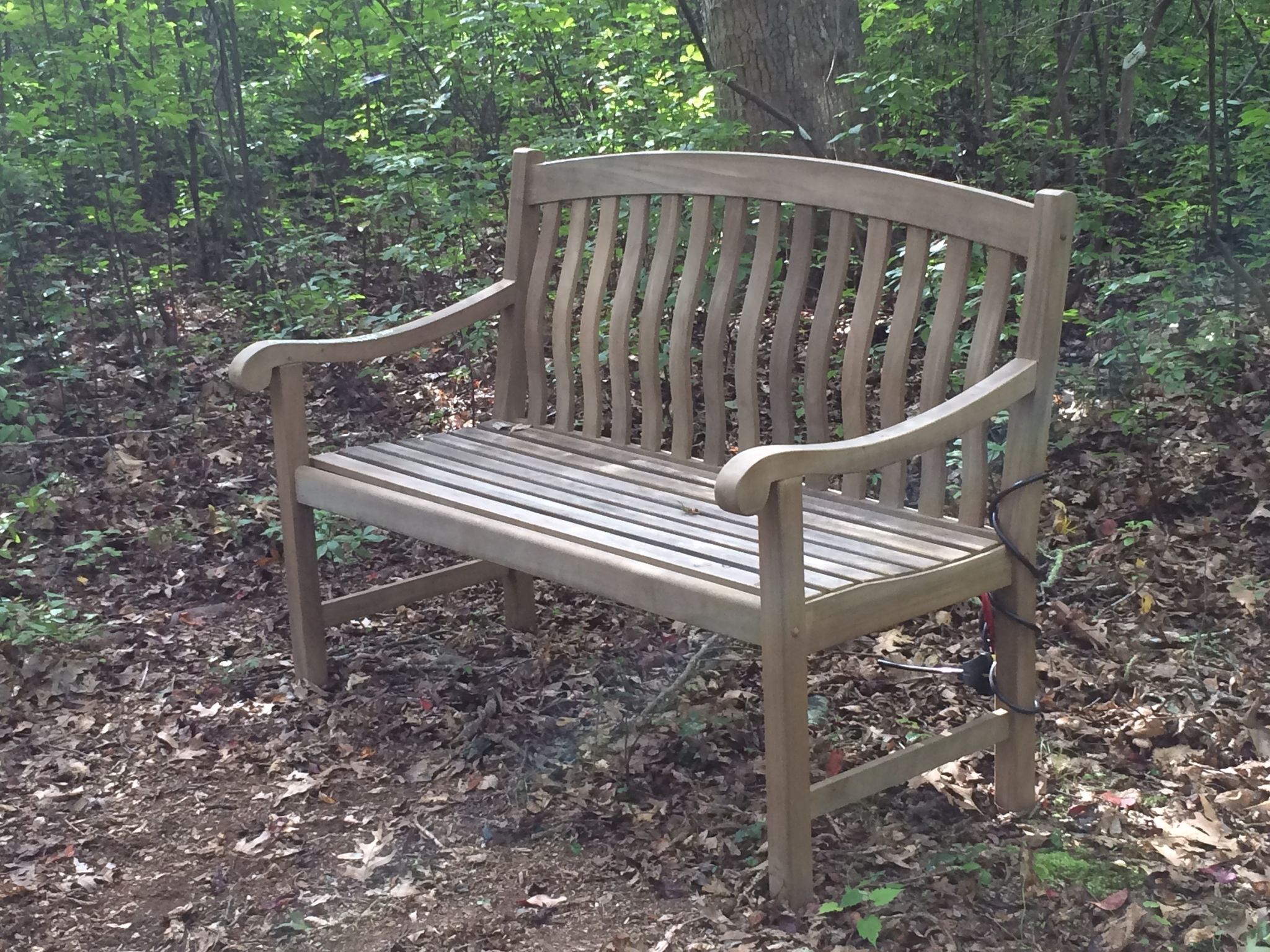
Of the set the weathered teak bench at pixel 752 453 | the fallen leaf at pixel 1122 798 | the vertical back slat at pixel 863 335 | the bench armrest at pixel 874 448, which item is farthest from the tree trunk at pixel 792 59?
the fallen leaf at pixel 1122 798

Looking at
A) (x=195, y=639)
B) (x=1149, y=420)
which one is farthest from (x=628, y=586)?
(x=1149, y=420)

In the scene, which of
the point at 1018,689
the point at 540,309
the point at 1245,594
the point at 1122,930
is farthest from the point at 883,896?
the point at 540,309

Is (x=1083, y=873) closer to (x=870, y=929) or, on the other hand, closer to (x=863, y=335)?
(x=870, y=929)

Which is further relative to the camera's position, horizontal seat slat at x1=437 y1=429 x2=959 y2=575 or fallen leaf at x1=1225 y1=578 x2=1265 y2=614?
fallen leaf at x1=1225 y1=578 x2=1265 y2=614

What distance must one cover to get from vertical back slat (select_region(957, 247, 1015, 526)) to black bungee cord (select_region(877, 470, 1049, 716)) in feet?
0.13

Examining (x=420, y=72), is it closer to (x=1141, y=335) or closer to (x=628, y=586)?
(x=1141, y=335)

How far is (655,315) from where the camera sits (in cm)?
295

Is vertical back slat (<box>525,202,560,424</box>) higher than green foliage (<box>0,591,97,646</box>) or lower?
higher

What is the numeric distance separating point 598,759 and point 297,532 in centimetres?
97

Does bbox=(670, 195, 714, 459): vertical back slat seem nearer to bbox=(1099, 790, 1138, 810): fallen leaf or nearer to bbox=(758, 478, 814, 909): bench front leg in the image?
bbox=(758, 478, 814, 909): bench front leg

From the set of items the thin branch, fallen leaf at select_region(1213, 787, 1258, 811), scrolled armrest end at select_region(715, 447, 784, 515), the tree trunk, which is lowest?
fallen leaf at select_region(1213, 787, 1258, 811)

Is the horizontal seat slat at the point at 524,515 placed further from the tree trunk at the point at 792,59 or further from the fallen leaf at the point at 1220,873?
the tree trunk at the point at 792,59

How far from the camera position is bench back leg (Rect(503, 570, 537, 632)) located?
3422mm

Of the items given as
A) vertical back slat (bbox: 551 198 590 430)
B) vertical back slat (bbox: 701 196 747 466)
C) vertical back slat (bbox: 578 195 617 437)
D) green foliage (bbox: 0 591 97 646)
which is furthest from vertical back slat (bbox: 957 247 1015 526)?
green foliage (bbox: 0 591 97 646)
